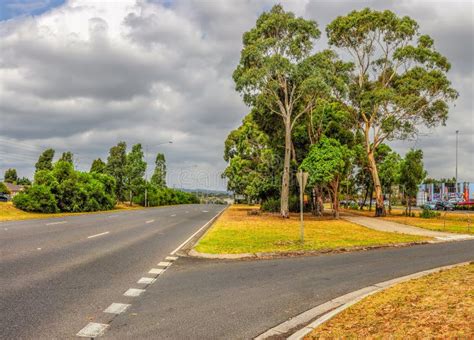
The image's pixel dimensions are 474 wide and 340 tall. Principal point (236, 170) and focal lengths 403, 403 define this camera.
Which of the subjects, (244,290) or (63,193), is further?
(63,193)

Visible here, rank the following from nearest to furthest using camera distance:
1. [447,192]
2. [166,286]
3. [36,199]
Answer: [166,286] → [36,199] → [447,192]

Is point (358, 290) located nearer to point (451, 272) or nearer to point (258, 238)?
point (451, 272)

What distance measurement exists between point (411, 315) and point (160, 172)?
8630 centimetres

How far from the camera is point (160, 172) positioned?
89812mm

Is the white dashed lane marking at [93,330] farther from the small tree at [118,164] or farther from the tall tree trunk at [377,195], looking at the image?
the small tree at [118,164]

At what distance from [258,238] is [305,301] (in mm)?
9698

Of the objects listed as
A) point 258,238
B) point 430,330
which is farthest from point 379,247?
point 430,330

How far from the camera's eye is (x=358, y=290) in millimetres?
8289

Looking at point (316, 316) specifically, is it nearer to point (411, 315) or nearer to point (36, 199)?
point (411, 315)

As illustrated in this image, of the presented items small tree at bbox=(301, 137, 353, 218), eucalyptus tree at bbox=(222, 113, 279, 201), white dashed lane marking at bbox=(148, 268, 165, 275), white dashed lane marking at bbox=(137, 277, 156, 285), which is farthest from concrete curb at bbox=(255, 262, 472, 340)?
eucalyptus tree at bbox=(222, 113, 279, 201)

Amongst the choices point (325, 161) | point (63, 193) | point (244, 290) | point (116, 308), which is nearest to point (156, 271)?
point (244, 290)

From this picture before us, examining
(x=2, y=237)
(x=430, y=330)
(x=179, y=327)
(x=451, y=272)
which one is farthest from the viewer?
(x=2, y=237)

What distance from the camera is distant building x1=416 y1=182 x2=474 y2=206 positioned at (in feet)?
260

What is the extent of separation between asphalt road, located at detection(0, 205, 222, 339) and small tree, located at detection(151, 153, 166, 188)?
72.6 m
